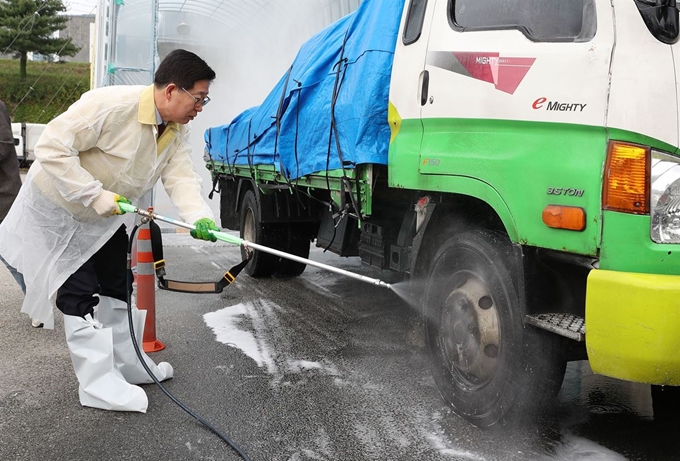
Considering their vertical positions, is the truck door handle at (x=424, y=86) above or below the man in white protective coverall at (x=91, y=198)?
above

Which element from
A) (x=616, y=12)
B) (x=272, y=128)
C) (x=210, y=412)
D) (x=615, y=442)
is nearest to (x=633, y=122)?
(x=616, y=12)

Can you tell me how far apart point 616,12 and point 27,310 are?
3.57 meters

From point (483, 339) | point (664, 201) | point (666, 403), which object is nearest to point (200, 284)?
point (483, 339)

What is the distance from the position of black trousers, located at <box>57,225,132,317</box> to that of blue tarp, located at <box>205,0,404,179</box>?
1.63 metres

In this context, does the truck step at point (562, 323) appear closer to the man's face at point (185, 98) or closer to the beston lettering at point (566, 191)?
the beston lettering at point (566, 191)

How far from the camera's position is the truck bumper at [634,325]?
8.84 feet

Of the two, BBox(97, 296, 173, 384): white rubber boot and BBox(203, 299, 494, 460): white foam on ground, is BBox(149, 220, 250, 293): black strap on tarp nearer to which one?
BBox(97, 296, 173, 384): white rubber boot

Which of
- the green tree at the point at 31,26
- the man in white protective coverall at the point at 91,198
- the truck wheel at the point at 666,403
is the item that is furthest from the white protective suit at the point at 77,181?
the green tree at the point at 31,26

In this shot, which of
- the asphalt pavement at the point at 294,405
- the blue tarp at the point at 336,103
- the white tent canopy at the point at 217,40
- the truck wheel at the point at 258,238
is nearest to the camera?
the asphalt pavement at the point at 294,405

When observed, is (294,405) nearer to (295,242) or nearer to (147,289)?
(147,289)

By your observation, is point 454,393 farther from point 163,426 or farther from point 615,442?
point 163,426

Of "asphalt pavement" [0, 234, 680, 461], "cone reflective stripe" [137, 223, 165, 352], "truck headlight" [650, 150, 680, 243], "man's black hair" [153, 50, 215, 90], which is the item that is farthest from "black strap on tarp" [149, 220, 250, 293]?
"truck headlight" [650, 150, 680, 243]

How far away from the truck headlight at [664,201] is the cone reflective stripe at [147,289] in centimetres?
364

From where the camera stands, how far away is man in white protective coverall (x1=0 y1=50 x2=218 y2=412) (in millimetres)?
3748
